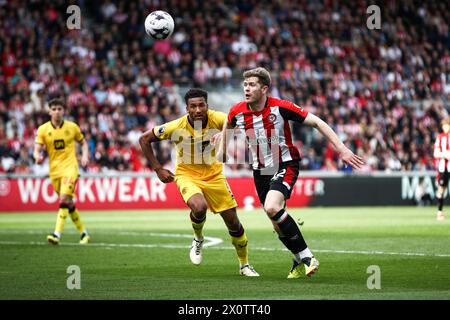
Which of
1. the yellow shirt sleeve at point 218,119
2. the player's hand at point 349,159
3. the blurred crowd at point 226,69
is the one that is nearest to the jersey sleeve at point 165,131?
the yellow shirt sleeve at point 218,119

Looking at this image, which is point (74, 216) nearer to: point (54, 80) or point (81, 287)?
point (81, 287)

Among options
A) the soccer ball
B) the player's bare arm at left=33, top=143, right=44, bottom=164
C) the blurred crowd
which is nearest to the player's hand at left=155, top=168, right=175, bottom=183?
Answer: the soccer ball

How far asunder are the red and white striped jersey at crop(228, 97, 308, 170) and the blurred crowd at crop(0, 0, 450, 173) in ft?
63.8

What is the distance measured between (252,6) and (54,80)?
10.3m

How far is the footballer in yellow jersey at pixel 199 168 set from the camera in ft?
40.1

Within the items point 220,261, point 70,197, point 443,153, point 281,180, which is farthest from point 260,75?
point 443,153

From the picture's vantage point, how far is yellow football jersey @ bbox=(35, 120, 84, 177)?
1809 centimetres

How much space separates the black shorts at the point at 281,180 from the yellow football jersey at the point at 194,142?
3.06 feet

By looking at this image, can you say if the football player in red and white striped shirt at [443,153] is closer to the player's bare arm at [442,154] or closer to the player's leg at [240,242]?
the player's bare arm at [442,154]

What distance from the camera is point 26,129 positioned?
30953mm

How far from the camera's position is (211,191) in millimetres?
12539

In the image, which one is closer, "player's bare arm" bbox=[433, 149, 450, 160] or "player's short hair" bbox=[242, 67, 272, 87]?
"player's short hair" bbox=[242, 67, 272, 87]

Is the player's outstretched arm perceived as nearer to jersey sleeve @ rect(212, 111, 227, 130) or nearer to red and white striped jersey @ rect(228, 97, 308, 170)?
red and white striped jersey @ rect(228, 97, 308, 170)
